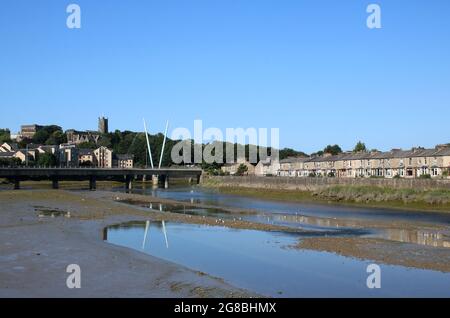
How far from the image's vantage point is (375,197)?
62656 millimetres

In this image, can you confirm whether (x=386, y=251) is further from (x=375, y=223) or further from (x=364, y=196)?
(x=364, y=196)

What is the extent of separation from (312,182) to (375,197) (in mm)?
21591

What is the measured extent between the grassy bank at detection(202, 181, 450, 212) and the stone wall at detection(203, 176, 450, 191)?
6.08 feet

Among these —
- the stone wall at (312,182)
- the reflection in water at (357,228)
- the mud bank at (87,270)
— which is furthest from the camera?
the stone wall at (312,182)

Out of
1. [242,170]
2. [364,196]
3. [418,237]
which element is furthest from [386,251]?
[242,170]

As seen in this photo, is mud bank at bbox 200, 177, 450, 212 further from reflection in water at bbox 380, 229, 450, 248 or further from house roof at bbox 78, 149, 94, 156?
house roof at bbox 78, 149, 94, 156

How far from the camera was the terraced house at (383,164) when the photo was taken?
3408 inches

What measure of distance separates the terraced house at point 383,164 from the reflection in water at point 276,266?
5541 cm

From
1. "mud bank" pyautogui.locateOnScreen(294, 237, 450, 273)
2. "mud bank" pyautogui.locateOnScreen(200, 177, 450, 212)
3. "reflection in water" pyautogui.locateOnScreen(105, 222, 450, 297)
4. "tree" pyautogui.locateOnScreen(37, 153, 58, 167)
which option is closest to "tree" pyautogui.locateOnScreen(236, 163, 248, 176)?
"mud bank" pyautogui.locateOnScreen(200, 177, 450, 212)

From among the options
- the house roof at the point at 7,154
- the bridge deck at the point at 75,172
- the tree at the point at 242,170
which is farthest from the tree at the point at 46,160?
the tree at the point at 242,170

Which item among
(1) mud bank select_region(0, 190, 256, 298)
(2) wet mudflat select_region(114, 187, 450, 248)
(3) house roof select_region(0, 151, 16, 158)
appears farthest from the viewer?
(3) house roof select_region(0, 151, 16, 158)

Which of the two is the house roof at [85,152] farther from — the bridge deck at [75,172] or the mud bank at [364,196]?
the mud bank at [364,196]

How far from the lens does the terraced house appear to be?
86562 millimetres
